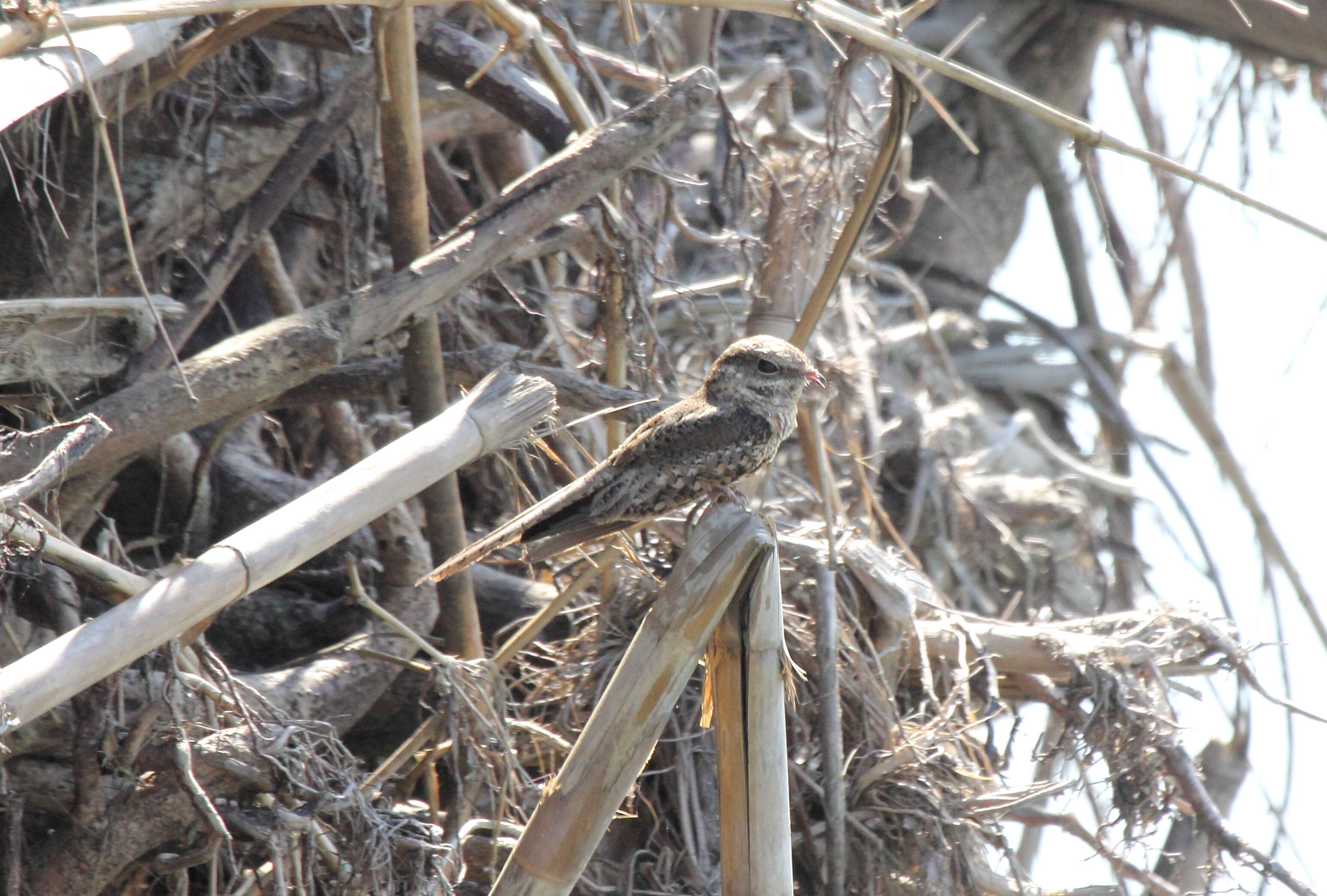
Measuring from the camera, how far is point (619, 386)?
11.0 ft

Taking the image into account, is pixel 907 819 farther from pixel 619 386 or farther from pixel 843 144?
pixel 843 144

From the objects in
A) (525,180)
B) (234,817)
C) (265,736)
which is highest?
(525,180)

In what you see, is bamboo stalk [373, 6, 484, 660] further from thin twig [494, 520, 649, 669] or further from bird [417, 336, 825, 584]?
bird [417, 336, 825, 584]

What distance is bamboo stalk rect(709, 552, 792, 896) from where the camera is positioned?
220 cm

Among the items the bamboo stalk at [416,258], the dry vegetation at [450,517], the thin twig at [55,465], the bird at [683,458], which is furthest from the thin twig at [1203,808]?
the thin twig at [55,465]

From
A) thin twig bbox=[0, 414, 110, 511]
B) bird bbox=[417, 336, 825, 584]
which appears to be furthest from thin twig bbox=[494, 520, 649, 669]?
thin twig bbox=[0, 414, 110, 511]

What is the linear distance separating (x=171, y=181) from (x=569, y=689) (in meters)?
1.93

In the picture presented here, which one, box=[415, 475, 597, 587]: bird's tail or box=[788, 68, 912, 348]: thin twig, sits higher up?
box=[788, 68, 912, 348]: thin twig

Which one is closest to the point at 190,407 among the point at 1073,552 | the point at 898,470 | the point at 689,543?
the point at 689,543

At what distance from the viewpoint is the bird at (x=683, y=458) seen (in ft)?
8.52

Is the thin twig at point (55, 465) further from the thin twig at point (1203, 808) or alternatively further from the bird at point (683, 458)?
the thin twig at point (1203, 808)

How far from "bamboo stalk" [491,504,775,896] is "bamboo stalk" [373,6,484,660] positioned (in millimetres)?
1062

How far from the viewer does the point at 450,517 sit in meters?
3.31

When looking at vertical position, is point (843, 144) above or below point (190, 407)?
above
